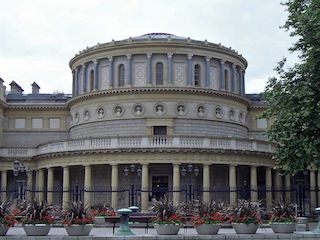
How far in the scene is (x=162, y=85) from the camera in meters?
55.8

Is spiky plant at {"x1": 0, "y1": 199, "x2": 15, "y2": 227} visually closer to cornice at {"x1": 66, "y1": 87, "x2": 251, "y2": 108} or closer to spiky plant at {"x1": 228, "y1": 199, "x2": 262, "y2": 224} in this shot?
spiky plant at {"x1": 228, "y1": 199, "x2": 262, "y2": 224}

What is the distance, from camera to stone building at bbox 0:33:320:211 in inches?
1886

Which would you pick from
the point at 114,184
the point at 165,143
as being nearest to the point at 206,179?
the point at 165,143

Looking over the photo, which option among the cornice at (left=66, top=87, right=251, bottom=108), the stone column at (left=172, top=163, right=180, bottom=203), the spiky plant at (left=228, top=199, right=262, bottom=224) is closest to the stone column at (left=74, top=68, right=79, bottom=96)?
the cornice at (left=66, top=87, right=251, bottom=108)

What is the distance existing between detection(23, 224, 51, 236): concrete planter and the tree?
1403cm

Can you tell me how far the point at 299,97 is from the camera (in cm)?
3169

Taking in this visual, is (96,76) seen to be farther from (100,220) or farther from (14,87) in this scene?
(100,220)

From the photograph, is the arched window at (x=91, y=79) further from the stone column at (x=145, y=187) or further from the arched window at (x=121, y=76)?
the stone column at (x=145, y=187)

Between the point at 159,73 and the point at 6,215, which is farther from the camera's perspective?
the point at 159,73

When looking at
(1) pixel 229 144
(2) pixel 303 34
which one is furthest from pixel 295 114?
(1) pixel 229 144

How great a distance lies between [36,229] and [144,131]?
1201 inches

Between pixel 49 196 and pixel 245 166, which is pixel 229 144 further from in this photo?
pixel 49 196

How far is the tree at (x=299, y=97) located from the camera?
31.4 meters

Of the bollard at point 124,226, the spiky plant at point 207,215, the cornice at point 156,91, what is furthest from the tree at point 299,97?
the cornice at point 156,91
